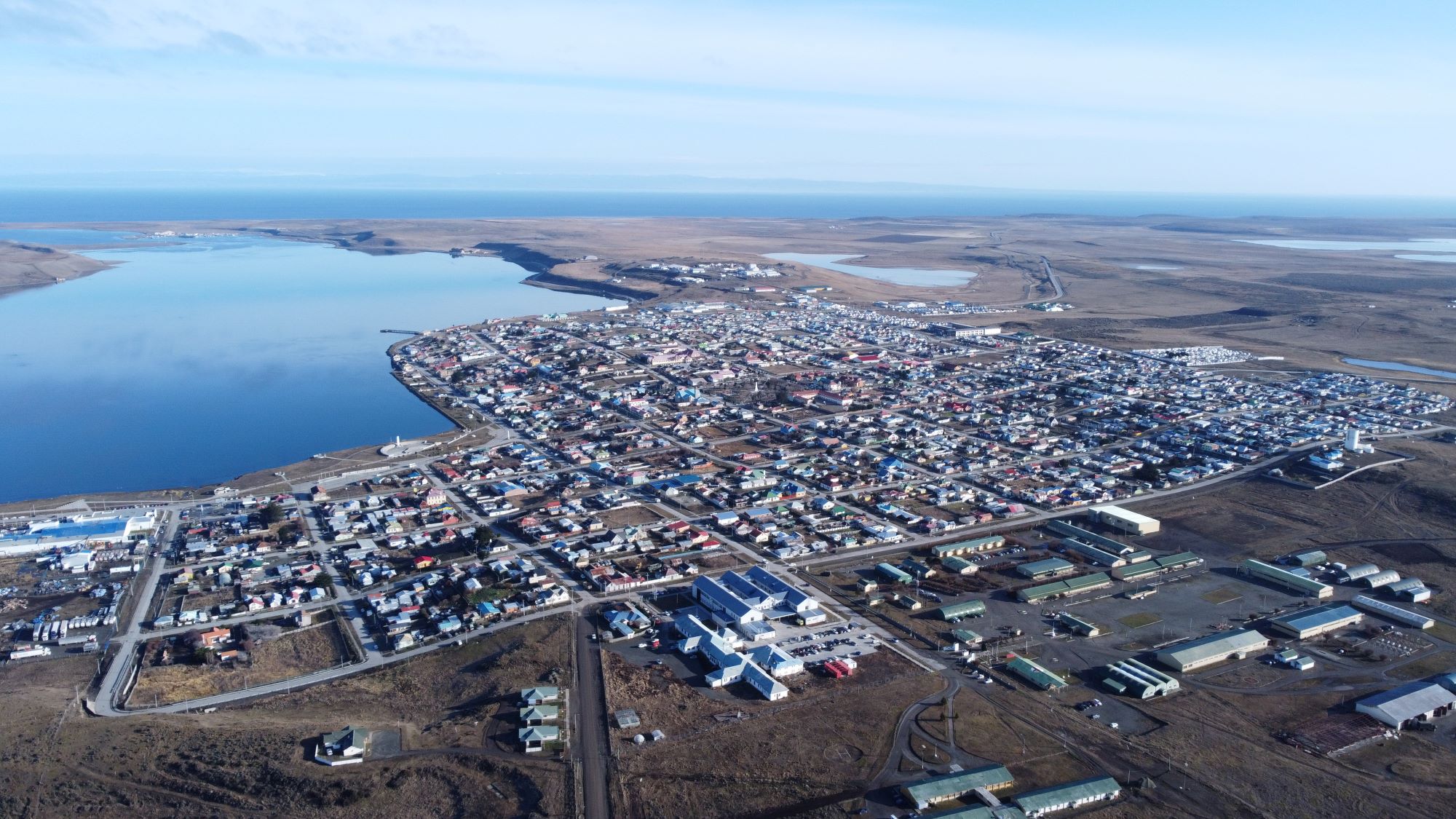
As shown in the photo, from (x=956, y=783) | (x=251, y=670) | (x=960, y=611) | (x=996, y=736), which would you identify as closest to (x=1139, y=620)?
(x=960, y=611)

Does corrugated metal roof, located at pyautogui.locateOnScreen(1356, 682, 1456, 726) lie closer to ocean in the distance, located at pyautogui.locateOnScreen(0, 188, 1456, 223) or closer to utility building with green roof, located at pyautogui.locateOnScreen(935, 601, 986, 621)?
utility building with green roof, located at pyautogui.locateOnScreen(935, 601, 986, 621)

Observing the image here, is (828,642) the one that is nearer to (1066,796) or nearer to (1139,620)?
(1066,796)

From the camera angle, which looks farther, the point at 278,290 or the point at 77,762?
the point at 278,290

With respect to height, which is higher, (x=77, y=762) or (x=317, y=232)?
(x=317, y=232)

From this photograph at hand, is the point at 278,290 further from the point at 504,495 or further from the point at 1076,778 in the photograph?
the point at 1076,778

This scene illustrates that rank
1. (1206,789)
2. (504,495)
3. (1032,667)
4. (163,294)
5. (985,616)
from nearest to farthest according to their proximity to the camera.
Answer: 1. (1206,789)
2. (1032,667)
3. (985,616)
4. (504,495)
5. (163,294)

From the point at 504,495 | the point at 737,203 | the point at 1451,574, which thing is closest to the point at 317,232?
the point at 504,495
